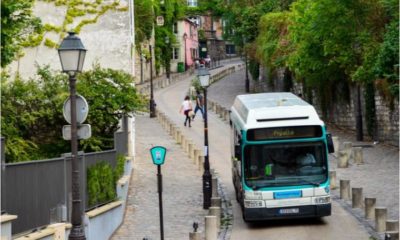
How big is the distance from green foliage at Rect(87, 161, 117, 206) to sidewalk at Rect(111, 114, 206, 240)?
92 cm

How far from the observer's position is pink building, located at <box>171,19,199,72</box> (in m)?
94.6

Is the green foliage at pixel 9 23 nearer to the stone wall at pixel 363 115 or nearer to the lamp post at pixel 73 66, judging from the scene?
the lamp post at pixel 73 66

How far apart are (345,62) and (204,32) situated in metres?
85.7

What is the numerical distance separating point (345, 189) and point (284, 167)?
4.36 meters

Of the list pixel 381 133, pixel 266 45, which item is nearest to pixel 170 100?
pixel 266 45

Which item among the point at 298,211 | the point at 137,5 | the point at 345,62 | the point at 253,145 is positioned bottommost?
the point at 298,211

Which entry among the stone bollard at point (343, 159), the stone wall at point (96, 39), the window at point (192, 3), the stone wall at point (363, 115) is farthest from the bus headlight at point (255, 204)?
the window at point (192, 3)

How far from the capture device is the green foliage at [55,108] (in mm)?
22594

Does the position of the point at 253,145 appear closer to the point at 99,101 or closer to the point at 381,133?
the point at 99,101

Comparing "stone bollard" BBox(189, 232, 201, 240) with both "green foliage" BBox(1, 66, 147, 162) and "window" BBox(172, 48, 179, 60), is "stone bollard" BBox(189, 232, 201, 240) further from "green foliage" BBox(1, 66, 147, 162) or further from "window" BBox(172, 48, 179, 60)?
"window" BBox(172, 48, 179, 60)

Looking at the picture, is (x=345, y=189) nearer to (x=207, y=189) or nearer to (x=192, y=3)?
(x=207, y=189)

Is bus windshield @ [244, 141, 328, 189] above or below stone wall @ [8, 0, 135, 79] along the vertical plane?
below

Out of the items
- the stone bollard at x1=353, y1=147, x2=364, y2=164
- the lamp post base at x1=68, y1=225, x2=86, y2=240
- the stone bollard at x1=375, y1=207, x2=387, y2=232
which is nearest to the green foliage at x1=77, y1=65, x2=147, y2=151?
the stone bollard at x1=353, y1=147, x2=364, y2=164

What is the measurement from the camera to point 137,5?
6788 centimetres
